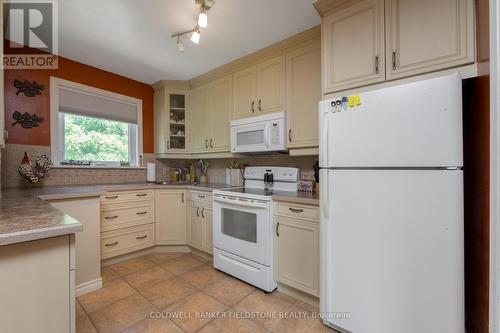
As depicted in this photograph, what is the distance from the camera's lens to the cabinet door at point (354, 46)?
145 centimetres

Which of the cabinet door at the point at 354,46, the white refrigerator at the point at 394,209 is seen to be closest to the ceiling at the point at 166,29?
the cabinet door at the point at 354,46

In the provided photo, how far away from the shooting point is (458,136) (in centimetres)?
108

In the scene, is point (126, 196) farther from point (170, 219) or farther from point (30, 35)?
point (30, 35)

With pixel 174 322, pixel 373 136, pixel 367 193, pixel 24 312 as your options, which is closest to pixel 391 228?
pixel 367 193

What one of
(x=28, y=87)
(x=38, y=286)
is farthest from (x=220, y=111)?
(x=38, y=286)

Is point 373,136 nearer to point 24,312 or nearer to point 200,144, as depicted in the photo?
point 24,312

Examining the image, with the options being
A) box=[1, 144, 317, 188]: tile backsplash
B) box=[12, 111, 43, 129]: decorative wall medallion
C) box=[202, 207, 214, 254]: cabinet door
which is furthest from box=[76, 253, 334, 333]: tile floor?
box=[12, 111, 43, 129]: decorative wall medallion

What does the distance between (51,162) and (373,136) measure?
316 cm

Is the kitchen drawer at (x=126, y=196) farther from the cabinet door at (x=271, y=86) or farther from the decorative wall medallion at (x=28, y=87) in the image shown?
the cabinet door at (x=271, y=86)

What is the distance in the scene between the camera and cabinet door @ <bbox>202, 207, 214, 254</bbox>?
100 inches

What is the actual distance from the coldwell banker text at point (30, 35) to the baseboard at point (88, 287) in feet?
7.18

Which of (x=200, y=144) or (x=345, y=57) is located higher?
(x=345, y=57)

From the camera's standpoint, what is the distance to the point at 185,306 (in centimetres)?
175
